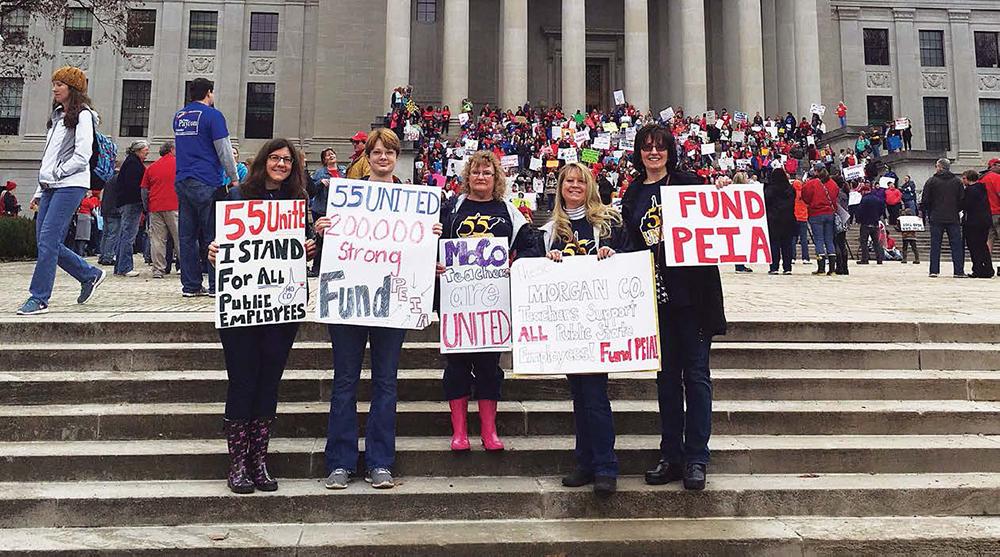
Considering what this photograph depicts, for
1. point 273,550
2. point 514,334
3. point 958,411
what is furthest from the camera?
point 958,411

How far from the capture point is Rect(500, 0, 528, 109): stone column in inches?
1203

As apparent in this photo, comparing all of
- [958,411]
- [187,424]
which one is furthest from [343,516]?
[958,411]

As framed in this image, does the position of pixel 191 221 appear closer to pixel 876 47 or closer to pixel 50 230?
pixel 50 230

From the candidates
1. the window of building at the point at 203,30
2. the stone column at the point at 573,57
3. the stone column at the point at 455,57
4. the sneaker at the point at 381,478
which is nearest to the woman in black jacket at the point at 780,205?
the sneaker at the point at 381,478

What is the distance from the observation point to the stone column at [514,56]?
3055 cm

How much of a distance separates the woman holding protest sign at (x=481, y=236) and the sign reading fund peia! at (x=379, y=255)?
0.21m

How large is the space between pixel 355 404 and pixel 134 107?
3777 centimetres

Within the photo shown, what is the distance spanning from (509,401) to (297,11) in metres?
36.7

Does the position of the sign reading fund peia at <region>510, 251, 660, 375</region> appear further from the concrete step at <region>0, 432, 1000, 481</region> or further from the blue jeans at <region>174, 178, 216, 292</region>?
the blue jeans at <region>174, 178, 216, 292</region>

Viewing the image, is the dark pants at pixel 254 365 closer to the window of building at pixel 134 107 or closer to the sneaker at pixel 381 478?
the sneaker at pixel 381 478

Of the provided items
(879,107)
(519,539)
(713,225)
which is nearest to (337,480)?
(519,539)

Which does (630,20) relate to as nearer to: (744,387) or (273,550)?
(744,387)

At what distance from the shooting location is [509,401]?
18.3ft

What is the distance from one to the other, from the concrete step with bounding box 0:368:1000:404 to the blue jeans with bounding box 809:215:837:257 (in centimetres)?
836
